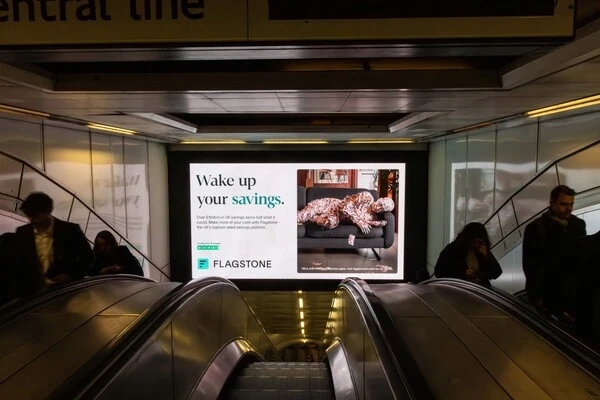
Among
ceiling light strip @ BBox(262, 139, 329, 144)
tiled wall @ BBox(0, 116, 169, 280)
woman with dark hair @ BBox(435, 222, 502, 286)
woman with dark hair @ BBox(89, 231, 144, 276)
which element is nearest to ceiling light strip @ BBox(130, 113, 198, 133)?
tiled wall @ BBox(0, 116, 169, 280)

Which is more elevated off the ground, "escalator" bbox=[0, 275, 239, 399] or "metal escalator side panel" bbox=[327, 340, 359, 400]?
"escalator" bbox=[0, 275, 239, 399]

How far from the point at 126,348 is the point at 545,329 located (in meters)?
2.41

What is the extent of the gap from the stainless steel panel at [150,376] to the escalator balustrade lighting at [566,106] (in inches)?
170

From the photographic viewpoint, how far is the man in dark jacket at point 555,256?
3.30 m

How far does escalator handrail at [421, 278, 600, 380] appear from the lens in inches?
94.4

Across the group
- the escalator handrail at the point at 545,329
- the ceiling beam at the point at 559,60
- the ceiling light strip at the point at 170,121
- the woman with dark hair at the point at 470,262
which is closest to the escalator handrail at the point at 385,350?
the escalator handrail at the point at 545,329

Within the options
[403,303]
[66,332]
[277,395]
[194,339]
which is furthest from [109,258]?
[403,303]

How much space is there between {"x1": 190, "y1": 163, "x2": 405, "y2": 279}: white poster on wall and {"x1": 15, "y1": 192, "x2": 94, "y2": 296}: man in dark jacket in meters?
6.11

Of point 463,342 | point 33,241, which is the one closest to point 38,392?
point 33,241

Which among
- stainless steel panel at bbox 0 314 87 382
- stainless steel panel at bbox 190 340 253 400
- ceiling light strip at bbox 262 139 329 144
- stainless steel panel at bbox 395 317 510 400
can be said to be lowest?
stainless steel panel at bbox 190 340 253 400

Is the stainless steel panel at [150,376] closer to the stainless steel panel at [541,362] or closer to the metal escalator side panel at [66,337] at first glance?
the metal escalator side panel at [66,337]

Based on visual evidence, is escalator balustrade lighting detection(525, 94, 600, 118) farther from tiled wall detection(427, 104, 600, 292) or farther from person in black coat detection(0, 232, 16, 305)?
person in black coat detection(0, 232, 16, 305)

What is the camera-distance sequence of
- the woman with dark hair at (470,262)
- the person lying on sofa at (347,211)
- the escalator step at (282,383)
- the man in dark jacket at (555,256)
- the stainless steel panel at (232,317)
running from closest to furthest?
the man in dark jacket at (555,256), the escalator step at (282,383), the woman with dark hair at (470,262), the stainless steel panel at (232,317), the person lying on sofa at (347,211)

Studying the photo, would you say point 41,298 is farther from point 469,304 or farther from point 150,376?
point 469,304
